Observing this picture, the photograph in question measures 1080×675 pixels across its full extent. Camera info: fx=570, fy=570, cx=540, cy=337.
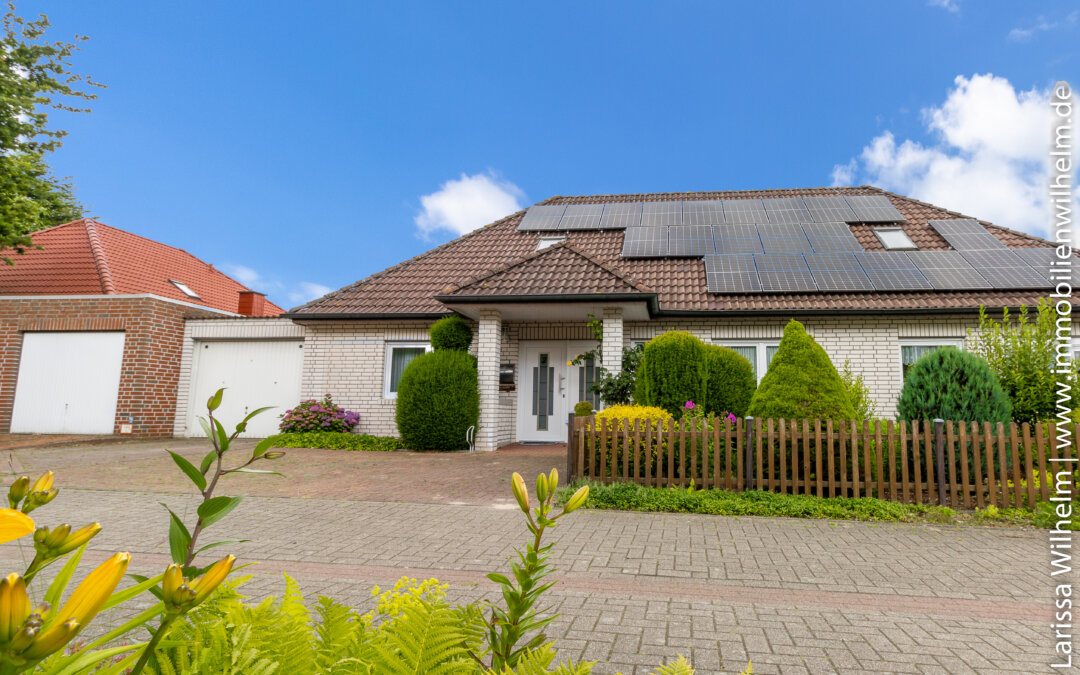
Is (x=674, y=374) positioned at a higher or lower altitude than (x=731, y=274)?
lower

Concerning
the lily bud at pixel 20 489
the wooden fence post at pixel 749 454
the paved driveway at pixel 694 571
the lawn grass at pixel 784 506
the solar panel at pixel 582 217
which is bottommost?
the paved driveway at pixel 694 571

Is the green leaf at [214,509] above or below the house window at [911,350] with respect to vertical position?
below

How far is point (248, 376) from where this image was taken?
14.9 metres

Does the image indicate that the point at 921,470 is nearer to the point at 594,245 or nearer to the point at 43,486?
the point at 43,486

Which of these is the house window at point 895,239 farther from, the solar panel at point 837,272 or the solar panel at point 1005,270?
the solar panel at point 837,272

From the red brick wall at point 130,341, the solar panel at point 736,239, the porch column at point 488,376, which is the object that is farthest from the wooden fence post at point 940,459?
the red brick wall at point 130,341

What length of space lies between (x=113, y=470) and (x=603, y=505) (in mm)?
8025

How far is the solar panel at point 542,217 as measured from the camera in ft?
55.1

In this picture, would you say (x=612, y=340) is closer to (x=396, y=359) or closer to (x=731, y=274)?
(x=731, y=274)

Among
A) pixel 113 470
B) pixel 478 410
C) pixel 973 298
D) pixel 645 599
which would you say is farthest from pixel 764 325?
pixel 113 470

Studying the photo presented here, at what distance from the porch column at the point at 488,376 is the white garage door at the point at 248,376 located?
18.0 feet

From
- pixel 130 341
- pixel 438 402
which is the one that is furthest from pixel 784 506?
pixel 130 341

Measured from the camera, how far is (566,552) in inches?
199

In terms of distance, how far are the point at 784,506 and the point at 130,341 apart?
49.8 feet
